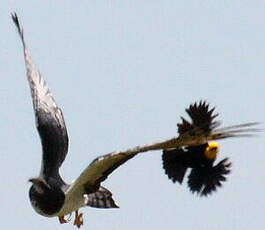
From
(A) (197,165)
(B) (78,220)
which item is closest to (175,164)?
(A) (197,165)

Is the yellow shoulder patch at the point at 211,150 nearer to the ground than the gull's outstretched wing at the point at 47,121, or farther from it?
nearer to the ground

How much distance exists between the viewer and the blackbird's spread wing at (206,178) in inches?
581

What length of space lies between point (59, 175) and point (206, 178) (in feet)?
5.68

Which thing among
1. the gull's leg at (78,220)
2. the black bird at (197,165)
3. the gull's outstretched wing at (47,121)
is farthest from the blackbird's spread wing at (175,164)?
the gull's outstretched wing at (47,121)

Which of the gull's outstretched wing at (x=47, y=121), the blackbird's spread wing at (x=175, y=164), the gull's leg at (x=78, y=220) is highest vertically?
the gull's outstretched wing at (x=47, y=121)

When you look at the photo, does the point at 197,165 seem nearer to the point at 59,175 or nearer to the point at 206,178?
the point at 206,178

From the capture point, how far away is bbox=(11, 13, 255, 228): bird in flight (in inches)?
520

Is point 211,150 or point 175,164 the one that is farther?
point 175,164

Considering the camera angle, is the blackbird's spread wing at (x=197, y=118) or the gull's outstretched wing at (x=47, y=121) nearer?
the blackbird's spread wing at (x=197, y=118)

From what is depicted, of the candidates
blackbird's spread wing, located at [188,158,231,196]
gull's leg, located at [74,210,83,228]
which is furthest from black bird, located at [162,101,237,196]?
gull's leg, located at [74,210,83,228]

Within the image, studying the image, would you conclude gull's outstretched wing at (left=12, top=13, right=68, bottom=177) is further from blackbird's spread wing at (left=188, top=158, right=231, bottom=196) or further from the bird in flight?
blackbird's spread wing at (left=188, top=158, right=231, bottom=196)

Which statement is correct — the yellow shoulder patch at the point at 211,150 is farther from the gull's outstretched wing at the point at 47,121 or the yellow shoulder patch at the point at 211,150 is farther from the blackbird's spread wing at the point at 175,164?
the gull's outstretched wing at the point at 47,121

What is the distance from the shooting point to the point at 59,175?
15.9 metres

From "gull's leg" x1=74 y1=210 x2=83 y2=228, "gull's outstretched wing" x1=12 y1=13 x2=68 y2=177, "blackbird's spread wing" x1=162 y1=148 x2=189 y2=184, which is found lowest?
"gull's leg" x1=74 y1=210 x2=83 y2=228
